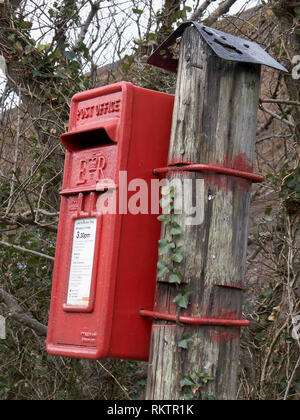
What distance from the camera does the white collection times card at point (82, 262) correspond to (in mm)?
2354

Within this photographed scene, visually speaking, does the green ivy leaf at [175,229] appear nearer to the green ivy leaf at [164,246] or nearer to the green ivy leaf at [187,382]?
the green ivy leaf at [164,246]

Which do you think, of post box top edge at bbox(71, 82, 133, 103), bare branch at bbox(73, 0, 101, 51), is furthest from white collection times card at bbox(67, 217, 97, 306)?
bare branch at bbox(73, 0, 101, 51)

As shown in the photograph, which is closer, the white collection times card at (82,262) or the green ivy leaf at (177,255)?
the green ivy leaf at (177,255)

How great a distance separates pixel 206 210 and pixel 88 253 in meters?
0.51

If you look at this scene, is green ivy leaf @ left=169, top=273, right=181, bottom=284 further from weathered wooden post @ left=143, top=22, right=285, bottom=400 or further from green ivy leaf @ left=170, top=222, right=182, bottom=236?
green ivy leaf @ left=170, top=222, right=182, bottom=236

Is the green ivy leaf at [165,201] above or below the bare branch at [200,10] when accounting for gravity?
below

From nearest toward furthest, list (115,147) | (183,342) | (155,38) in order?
(183,342) → (115,147) → (155,38)

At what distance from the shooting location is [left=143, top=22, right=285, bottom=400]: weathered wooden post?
6.99 feet

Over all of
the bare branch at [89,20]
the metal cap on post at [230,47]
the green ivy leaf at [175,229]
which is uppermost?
the bare branch at [89,20]

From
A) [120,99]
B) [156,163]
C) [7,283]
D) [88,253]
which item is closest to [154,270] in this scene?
[88,253]

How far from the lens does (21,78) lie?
5.28 m

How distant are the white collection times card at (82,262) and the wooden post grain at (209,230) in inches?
11.2

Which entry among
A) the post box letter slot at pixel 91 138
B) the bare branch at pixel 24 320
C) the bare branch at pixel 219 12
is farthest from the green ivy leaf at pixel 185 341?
the bare branch at pixel 219 12
